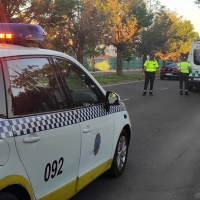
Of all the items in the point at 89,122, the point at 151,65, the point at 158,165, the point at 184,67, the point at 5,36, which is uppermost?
the point at 5,36

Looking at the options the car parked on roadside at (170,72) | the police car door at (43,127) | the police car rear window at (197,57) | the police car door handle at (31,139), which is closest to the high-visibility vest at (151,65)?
the police car rear window at (197,57)

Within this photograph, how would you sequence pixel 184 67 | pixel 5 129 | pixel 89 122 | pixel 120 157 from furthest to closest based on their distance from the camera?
pixel 184 67
pixel 120 157
pixel 89 122
pixel 5 129

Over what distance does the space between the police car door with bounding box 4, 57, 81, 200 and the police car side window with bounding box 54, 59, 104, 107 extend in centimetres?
19

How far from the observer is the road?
4570mm

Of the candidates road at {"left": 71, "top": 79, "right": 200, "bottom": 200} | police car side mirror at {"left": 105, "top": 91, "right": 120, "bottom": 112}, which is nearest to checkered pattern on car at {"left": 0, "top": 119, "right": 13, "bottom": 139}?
police car side mirror at {"left": 105, "top": 91, "right": 120, "bottom": 112}

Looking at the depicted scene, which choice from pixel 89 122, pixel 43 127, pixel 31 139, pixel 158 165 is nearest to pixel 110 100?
pixel 89 122

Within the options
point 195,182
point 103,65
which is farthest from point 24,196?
point 103,65

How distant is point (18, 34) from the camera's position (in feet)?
11.2

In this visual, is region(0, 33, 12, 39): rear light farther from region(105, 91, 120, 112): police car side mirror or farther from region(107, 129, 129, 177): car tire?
region(107, 129, 129, 177): car tire

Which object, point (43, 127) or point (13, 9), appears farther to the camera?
point (13, 9)

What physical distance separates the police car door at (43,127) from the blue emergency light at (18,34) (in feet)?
0.75

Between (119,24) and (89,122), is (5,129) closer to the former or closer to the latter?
(89,122)

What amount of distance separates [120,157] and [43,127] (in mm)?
2207

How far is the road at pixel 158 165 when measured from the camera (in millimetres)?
4570
